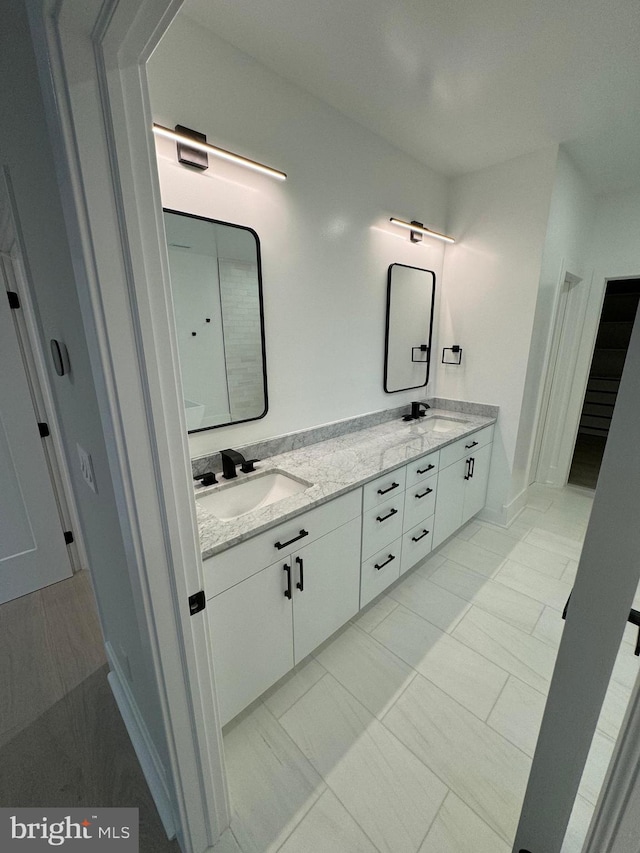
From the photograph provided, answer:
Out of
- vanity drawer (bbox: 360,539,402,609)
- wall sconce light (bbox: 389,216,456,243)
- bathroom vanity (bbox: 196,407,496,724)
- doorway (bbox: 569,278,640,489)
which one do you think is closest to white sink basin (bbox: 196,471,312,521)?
bathroom vanity (bbox: 196,407,496,724)

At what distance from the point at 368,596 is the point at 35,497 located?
2.02 meters

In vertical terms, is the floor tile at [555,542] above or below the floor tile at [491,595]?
above

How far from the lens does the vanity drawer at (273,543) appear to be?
1116 mm

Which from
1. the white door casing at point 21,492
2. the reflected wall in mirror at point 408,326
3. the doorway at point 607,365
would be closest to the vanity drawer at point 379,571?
the reflected wall in mirror at point 408,326

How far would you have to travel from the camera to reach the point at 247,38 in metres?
1.39

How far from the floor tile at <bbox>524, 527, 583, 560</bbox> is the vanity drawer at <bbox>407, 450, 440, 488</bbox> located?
1189 millimetres

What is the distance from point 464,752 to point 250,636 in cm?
93

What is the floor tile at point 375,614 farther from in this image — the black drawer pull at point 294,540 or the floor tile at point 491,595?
the black drawer pull at point 294,540

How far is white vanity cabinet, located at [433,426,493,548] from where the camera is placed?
2232 mm

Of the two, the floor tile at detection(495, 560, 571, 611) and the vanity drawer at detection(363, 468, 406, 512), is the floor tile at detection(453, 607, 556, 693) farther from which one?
the vanity drawer at detection(363, 468, 406, 512)

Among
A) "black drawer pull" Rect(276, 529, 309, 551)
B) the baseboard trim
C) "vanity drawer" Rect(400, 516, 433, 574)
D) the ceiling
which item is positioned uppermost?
the ceiling

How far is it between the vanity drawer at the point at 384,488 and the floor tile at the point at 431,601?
703 mm

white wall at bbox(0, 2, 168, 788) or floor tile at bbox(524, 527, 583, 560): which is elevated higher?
white wall at bbox(0, 2, 168, 788)

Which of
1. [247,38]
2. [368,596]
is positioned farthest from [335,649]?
[247,38]
